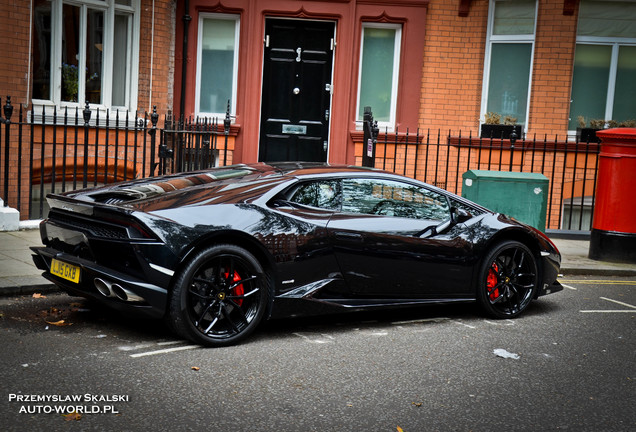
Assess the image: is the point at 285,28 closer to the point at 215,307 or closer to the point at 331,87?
the point at 331,87

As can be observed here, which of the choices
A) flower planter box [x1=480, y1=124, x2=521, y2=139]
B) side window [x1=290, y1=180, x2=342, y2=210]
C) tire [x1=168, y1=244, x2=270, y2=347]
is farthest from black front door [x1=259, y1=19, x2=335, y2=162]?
tire [x1=168, y1=244, x2=270, y2=347]

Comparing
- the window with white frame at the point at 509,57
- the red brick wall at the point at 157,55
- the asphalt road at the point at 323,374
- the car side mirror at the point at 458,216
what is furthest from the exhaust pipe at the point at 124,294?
the window with white frame at the point at 509,57

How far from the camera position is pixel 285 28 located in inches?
539

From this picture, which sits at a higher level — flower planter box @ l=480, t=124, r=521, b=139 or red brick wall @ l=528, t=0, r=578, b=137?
red brick wall @ l=528, t=0, r=578, b=137

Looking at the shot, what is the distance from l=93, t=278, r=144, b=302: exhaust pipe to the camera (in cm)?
508

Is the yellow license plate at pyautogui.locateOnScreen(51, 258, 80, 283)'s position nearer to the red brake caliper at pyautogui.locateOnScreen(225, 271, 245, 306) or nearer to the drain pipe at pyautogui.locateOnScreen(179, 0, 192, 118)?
the red brake caliper at pyautogui.locateOnScreen(225, 271, 245, 306)

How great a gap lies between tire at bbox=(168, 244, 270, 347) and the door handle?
67 centimetres

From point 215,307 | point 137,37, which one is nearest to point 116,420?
point 215,307

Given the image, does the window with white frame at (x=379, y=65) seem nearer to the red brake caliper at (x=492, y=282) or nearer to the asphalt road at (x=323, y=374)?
the red brake caliper at (x=492, y=282)

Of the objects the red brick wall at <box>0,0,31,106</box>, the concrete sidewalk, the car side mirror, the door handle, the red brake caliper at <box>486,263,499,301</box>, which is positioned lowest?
the concrete sidewalk

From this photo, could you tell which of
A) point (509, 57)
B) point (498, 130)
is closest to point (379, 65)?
point (509, 57)

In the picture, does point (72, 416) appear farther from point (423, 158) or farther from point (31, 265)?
point (423, 158)

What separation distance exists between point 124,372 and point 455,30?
417 inches

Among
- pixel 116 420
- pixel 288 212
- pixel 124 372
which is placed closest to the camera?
pixel 116 420
